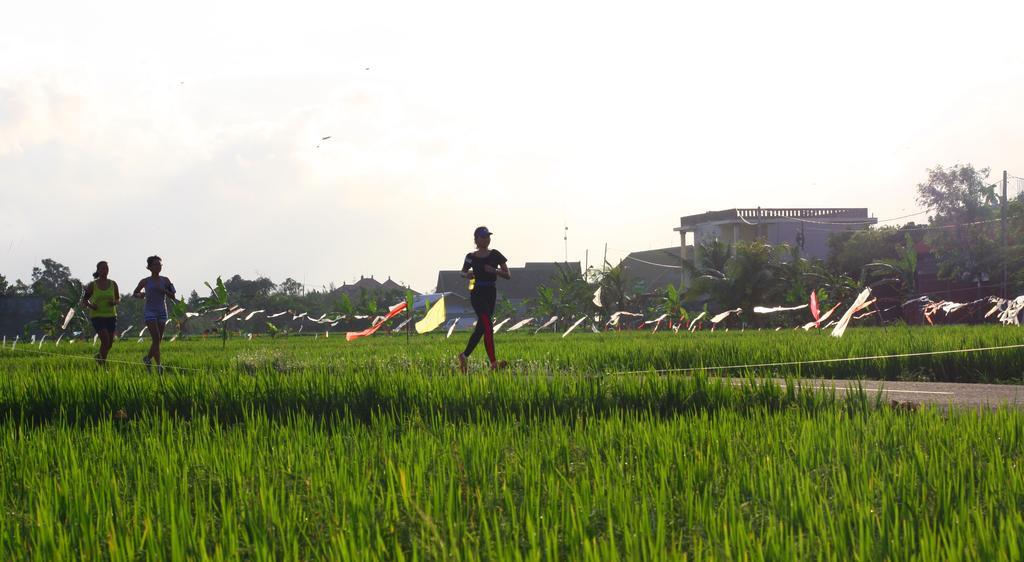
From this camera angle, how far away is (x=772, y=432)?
17.3 ft

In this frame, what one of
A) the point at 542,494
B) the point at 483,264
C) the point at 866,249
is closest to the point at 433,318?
the point at 483,264

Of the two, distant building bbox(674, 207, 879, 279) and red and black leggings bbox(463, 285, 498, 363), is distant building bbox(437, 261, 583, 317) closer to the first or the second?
distant building bbox(674, 207, 879, 279)

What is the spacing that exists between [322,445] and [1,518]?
1725mm

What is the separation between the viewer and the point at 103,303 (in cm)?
1384

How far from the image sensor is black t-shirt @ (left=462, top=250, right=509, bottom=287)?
11523 mm

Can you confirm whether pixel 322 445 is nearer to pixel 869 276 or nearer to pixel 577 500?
pixel 577 500

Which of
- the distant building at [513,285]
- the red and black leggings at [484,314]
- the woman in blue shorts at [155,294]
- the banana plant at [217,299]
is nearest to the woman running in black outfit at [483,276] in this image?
the red and black leggings at [484,314]

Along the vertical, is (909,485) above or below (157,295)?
below

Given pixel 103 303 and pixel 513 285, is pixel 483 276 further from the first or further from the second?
pixel 513 285

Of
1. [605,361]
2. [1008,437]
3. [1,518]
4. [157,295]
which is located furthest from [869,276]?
[1,518]

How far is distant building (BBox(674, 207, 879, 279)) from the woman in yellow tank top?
50809 mm

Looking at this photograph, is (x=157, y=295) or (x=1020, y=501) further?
(x=157, y=295)

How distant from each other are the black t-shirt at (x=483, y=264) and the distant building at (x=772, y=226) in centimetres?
5137

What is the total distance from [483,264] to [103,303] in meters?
5.75
